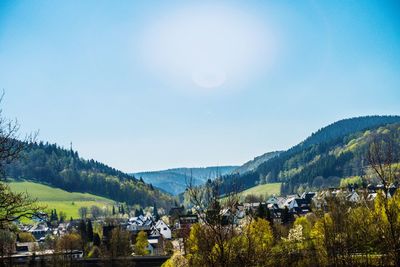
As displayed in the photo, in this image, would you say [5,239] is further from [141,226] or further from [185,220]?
[141,226]

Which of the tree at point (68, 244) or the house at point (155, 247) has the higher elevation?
the tree at point (68, 244)

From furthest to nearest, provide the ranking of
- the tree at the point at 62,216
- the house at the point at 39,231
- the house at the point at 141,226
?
the tree at the point at 62,216
the house at the point at 39,231
the house at the point at 141,226

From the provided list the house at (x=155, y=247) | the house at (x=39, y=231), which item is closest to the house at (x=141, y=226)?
the house at (x=155, y=247)

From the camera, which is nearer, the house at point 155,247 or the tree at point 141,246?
the tree at point 141,246

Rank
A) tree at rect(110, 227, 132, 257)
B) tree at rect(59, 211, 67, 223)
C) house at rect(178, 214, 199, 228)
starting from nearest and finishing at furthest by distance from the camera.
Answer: house at rect(178, 214, 199, 228) < tree at rect(110, 227, 132, 257) < tree at rect(59, 211, 67, 223)

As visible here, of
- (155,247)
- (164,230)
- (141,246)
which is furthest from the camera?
(164,230)

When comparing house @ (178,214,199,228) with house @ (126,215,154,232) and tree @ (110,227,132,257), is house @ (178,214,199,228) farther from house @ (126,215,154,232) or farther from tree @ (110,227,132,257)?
house @ (126,215,154,232)

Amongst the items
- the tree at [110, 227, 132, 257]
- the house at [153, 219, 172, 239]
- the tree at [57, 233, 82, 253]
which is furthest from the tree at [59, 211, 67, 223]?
the tree at [110, 227, 132, 257]

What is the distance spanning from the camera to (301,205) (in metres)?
141

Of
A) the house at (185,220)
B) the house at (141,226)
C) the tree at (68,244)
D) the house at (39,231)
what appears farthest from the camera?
the house at (39,231)

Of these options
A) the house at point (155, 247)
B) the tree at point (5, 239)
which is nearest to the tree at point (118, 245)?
the house at point (155, 247)

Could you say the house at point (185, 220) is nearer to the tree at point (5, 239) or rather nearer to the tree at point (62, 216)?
the tree at point (5, 239)

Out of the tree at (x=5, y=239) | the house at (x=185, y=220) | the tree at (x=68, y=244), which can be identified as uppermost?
the house at (x=185, y=220)

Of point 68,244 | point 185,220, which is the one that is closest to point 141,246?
point 68,244
